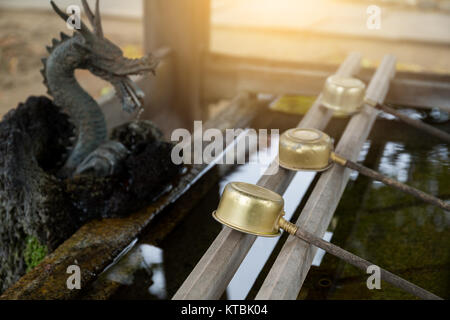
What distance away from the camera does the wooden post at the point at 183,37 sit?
4719mm

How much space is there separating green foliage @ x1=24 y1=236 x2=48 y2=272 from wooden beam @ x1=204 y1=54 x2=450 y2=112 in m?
2.74

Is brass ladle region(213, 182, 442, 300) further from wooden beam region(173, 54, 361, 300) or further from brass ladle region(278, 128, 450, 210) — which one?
brass ladle region(278, 128, 450, 210)

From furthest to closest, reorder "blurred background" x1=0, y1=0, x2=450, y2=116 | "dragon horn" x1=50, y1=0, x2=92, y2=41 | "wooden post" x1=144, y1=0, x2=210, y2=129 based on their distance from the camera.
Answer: "blurred background" x1=0, y1=0, x2=450, y2=116 < "wooden post" x1=144, y1=0, x2=210, y2=129 < "dragon horn" x1=50, y1=0, x2=92, y2=41

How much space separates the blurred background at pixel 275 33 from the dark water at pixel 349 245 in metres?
3.18

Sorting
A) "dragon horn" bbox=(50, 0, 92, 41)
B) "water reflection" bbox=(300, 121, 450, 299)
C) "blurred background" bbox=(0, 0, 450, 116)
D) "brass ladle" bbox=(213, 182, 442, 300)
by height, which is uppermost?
"dragon horn" bbox=(50, 0, 92, 41)

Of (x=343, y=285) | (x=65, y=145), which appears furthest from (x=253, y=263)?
(x=65, y=145)

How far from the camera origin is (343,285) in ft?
7.18

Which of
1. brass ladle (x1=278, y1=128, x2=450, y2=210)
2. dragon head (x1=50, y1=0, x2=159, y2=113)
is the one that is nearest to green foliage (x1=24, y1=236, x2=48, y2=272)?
dragon head (x1=50, y1=0, x2=159, y2=113)

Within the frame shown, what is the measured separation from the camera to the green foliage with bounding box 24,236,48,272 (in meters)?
2.47

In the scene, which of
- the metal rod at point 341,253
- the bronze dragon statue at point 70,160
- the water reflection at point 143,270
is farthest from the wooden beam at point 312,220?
the bronze dragon statue at point 70,160

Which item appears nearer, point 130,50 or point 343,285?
point 343,285

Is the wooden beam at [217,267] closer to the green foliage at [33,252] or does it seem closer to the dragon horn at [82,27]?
the green foliage at [33,252]

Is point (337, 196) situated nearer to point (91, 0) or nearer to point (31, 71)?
point (31, 71)

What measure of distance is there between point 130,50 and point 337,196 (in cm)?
585
